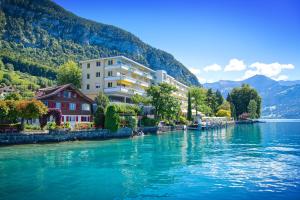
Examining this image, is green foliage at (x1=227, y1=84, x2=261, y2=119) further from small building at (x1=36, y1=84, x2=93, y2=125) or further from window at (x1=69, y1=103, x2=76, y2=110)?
window at (x1=69, y1=103, x2=76, y2=110)

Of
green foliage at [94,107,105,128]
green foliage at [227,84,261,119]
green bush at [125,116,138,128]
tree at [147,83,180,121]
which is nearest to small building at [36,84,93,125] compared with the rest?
green foliage at [94,107,105,128]

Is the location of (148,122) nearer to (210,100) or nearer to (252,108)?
(210,100)

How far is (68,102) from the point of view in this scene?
67375 mm

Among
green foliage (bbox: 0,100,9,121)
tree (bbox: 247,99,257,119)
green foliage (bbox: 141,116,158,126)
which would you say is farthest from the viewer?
tree (bbox: 247,99,257,119)

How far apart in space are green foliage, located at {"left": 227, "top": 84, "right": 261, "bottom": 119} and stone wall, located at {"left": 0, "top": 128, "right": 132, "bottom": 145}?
130m

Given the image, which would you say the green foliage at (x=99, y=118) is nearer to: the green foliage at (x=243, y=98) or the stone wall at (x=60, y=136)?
the stone wall at (x=60, y=136)

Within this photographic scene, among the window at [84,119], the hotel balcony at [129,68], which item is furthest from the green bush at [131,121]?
the hotel balcony at [129,68]

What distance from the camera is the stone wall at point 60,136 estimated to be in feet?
153

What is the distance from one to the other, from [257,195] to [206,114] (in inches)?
5034

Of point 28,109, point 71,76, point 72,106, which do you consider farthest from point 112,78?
point 28,109

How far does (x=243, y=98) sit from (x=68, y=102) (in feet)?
445

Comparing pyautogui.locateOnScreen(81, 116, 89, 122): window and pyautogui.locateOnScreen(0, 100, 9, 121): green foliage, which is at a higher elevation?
pyautogui.locateOnScreen(0, 100, 9, 121): green foliage

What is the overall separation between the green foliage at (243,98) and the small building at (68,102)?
12676 cm

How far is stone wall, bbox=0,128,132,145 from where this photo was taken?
4653cm
